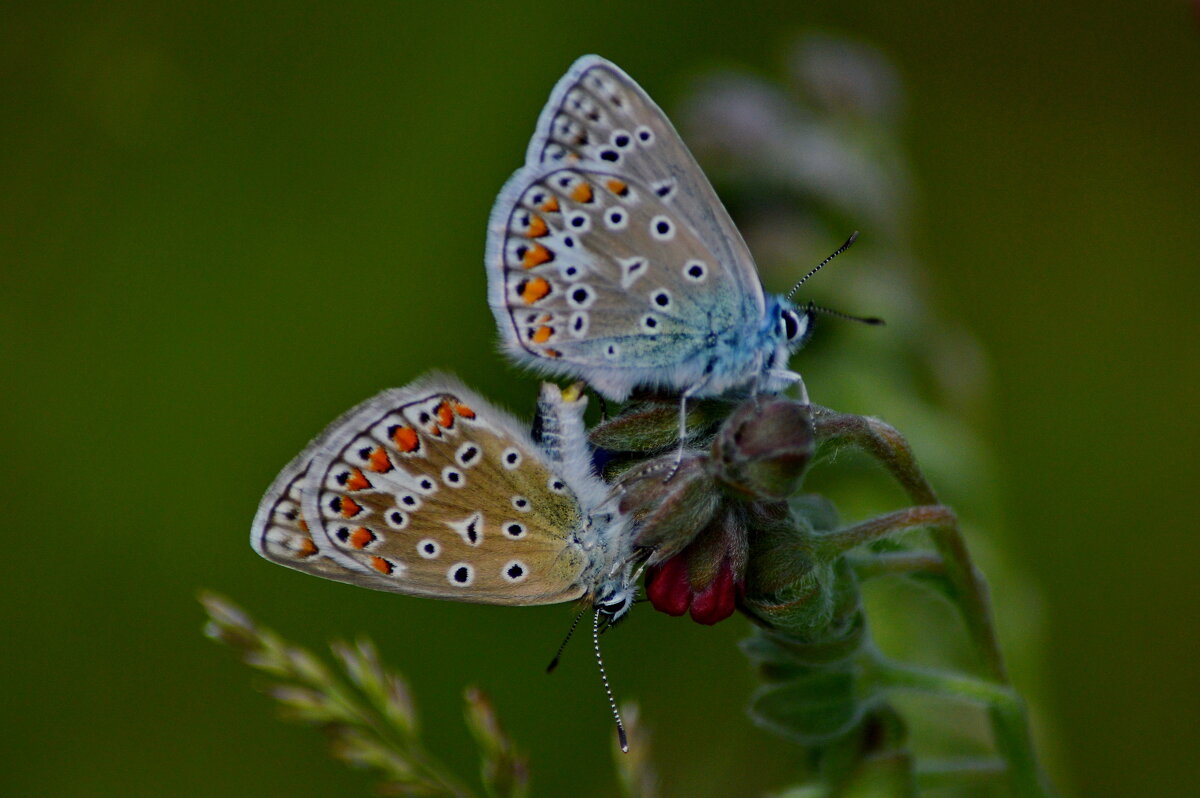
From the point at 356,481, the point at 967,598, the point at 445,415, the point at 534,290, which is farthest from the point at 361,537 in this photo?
the point at 967,598

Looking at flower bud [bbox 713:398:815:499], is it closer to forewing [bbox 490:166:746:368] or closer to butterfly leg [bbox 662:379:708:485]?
butterfly leg [bbox 662:379:708:485]

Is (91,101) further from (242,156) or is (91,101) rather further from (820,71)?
(820,71)

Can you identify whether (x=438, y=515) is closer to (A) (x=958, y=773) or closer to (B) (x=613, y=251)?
(B) (x=613, y=251)

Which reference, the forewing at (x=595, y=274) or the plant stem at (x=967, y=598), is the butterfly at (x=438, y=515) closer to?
the forewing at (x=595, y=274)

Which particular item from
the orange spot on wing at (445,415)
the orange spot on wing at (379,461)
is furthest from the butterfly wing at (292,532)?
the orange spot on wing at (445,415)

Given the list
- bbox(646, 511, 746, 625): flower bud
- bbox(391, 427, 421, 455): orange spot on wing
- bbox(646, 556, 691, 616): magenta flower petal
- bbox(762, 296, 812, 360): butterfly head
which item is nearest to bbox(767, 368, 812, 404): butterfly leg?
bbox(762, 296, 812, 360): butterfly head

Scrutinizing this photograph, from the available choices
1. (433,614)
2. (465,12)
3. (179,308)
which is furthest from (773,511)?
(465,12)

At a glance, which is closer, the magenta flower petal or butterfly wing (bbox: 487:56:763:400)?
the magenta flower petal
